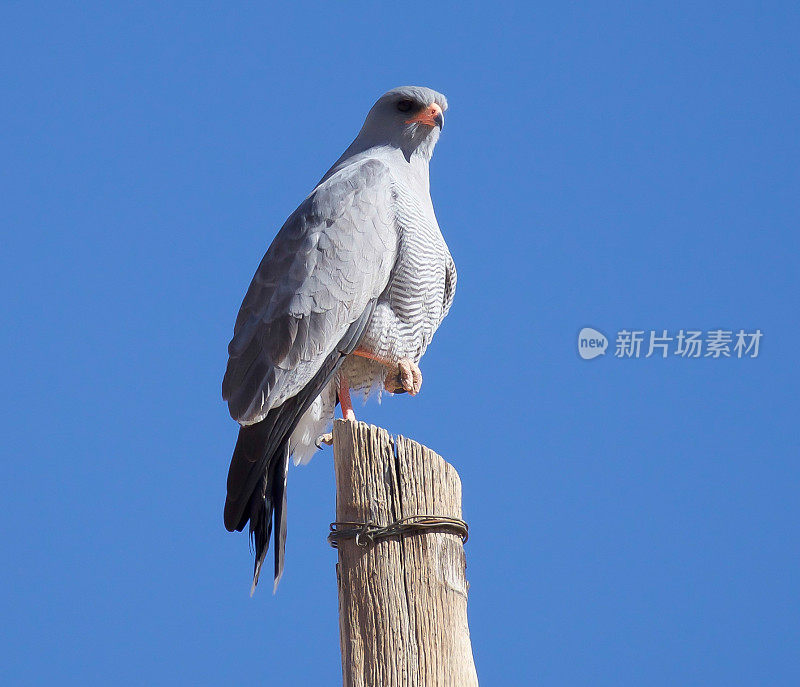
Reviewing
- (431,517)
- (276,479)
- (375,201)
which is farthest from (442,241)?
(431,517)

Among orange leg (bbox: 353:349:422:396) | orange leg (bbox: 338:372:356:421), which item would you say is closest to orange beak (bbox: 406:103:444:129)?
orange leg (bbox: 353:349:422:396)

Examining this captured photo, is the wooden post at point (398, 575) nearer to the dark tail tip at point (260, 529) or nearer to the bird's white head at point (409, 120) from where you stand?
the dark tail tip at point (260, 529)

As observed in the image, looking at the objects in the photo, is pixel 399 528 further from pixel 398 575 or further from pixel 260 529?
pixel 260 529

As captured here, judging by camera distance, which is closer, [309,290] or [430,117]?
[309,290]

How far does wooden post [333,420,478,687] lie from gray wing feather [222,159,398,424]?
0.76 metres

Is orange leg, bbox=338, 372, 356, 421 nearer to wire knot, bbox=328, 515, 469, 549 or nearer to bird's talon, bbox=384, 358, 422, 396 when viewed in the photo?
bird's talon, bbox=384, 358, 422, 396

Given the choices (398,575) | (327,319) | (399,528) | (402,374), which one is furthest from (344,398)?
(398,575)

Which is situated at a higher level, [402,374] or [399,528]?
[402,374]

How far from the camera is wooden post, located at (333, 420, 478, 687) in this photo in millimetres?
3605

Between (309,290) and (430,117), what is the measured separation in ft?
4.52

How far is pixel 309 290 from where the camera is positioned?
480 centimetres

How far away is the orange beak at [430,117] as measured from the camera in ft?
18.0

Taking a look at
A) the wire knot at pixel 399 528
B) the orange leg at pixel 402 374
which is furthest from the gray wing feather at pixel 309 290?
the wire knot at pixel 399 528

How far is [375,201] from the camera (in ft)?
16.3
